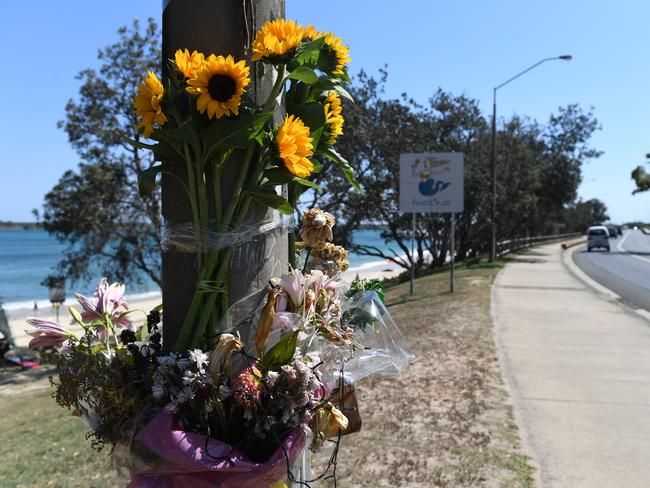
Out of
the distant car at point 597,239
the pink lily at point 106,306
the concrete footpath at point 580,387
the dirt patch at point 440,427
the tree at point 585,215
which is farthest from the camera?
the tree at point 585,215

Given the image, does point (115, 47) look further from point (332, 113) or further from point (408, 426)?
point (332, 113)

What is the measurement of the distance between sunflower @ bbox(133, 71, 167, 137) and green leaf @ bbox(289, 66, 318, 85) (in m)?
0.39

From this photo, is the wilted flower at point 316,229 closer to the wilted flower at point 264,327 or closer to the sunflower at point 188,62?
the wilted flower at point 264,327

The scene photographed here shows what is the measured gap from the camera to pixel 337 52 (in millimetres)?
1823

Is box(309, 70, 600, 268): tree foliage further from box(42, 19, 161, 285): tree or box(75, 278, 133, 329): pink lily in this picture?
box(75, 278, 133, 329): pink lily

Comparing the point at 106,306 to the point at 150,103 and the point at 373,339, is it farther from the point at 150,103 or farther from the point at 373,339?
the point at 373,339

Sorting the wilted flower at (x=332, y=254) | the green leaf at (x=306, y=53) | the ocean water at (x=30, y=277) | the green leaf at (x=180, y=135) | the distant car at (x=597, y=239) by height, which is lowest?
the ocean water at (x=30, y=277)

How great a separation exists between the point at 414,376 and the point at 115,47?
10406mm

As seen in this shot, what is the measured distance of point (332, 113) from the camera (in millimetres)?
1975

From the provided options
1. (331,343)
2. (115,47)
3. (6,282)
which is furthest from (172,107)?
(6,282)

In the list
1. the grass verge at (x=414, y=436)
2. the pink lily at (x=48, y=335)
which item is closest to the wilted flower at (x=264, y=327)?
the pink lily at (x=48, y=335)

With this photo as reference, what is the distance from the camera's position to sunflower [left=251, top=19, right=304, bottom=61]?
163 centimetres

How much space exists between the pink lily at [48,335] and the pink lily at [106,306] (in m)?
0.12

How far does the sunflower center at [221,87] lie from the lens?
158cm
